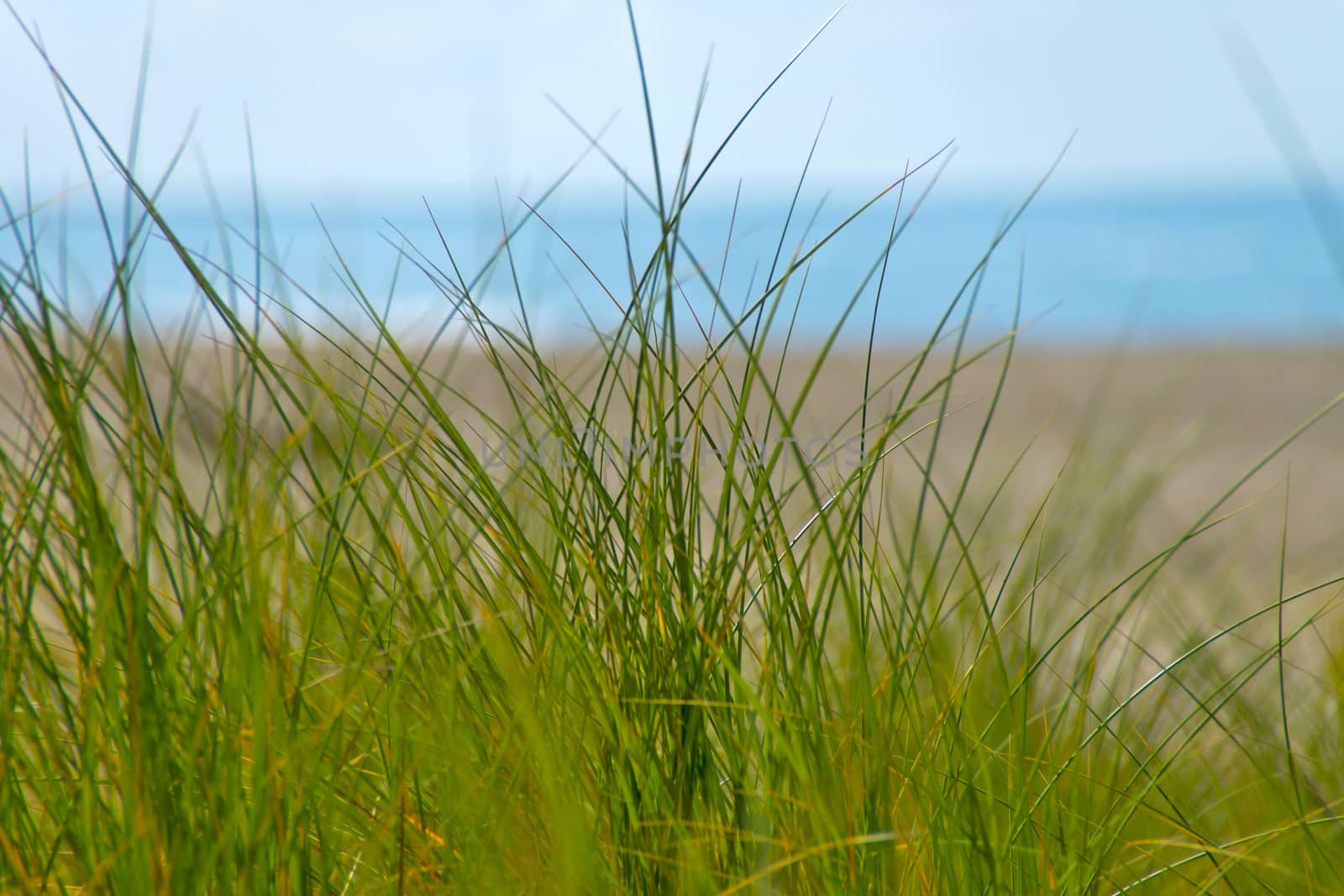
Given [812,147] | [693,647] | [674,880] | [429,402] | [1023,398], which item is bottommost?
[1023,398]

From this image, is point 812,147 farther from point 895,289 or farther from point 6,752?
point 895,289

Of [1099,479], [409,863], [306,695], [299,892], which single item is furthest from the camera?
[1099,479]

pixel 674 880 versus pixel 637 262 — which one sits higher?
pixel 637 262

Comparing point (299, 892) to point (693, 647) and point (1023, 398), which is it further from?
point (1023, 398)

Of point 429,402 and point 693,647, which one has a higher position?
point 429,402

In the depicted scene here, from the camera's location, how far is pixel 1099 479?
1.71m

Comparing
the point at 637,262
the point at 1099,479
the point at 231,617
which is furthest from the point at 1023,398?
the point at 231,617

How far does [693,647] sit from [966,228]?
36928mm

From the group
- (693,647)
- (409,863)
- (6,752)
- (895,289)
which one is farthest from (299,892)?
(895,289)

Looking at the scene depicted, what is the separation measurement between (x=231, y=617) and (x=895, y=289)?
19.6 m

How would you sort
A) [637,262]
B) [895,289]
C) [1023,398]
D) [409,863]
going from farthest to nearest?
[895,289], [1023,398], [637,262], [409,863]

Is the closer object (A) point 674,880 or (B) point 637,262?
(A) point 674,880

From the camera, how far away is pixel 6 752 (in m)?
0.73

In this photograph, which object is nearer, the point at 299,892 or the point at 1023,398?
the point at 299,892
